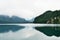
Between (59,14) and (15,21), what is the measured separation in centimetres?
2338

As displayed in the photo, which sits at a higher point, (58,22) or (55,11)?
(55,11)

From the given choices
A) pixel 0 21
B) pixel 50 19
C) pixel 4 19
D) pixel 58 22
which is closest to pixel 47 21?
pixel 50 19

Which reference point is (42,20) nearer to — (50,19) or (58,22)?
(50,19)

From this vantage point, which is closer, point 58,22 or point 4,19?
point 58,22

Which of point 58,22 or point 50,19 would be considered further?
point 50,19

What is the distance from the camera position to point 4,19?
59.6 m

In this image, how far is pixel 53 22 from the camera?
111ft

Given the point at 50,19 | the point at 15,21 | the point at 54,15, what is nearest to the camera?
the point at 50,19

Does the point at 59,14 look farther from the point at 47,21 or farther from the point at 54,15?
the point at 47,21

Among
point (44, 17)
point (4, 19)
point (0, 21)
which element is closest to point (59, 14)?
point (44, 17)

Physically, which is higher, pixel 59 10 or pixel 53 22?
pixel 59 10

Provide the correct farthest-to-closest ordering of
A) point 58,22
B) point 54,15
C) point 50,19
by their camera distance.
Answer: point 54,15 → point 50,19 → point 58,22

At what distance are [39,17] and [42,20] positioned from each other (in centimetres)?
175

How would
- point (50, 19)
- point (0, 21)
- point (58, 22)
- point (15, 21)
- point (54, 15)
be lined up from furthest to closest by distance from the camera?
point (15, 21), point (0, 21), point (54, 15), point (50, 19), point (58, 22)
